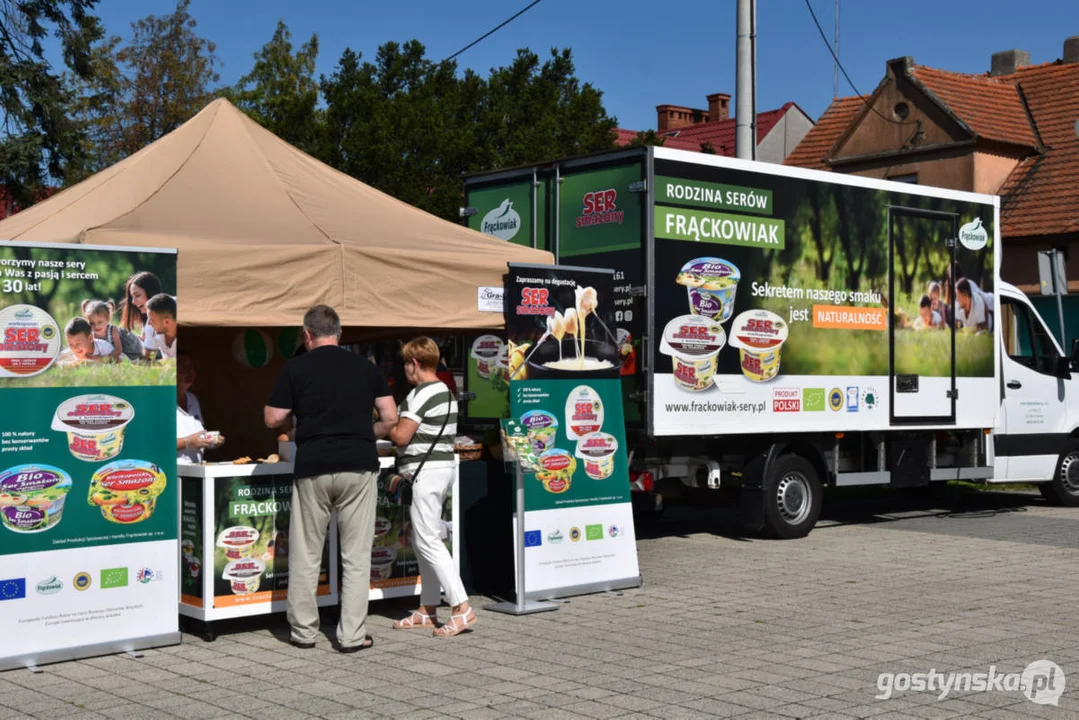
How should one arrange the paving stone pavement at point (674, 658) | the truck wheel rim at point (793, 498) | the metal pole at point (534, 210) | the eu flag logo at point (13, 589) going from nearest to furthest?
1. the paving stone pavement at point (674, 658)
2. the eu flag logo at point (13, 589)
3. the metal pole at point (534, 210)
4. the truck wheel rim at point (793, 498)

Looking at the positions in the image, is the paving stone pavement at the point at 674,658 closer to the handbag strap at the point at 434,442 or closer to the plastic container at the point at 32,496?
the plastic container at the point at 32,496

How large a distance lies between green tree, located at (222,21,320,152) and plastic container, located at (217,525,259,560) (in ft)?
76.7

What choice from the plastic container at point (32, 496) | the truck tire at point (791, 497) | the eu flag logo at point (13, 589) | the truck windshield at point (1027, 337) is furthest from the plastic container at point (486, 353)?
the truck windshield at point (1027, 337)

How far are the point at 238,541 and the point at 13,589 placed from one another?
1289 millimetres

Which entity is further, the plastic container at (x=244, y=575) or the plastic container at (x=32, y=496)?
the plastic container at (x=244, y=575)

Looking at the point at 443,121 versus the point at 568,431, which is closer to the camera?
the point at 568,431

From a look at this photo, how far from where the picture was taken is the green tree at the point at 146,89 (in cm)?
3650

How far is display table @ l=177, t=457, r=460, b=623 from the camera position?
24.8ft

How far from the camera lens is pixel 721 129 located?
59281 millimetres

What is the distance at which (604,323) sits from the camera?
912 cm

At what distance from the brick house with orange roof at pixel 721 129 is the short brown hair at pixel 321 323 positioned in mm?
39955

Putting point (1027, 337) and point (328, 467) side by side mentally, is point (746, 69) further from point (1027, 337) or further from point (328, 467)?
point (328, 467)

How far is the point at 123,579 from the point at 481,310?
9.81ft

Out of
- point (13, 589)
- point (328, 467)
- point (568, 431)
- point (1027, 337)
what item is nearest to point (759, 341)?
point (568, 431)
